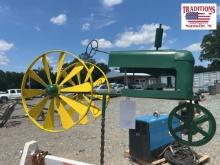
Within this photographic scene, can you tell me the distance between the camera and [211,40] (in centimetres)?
6731

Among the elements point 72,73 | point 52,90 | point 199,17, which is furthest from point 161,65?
point 199,17

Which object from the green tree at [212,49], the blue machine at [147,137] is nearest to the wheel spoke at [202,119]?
the blue machine at [147,137]

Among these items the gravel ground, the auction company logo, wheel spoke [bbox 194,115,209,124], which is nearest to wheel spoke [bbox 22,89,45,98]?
wheel spoke [bbox 194,115,209,124]

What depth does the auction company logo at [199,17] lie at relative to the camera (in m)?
7.31

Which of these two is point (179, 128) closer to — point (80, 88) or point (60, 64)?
point (80, 88)

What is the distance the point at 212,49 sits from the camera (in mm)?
67312

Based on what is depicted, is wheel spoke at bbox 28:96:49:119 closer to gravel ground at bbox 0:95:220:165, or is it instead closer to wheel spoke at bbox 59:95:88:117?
wheel spoke at bbox 59:95:88:117

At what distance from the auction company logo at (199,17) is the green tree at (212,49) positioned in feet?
200

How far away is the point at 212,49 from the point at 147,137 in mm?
63868

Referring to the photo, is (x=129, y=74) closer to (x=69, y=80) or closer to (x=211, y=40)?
(x=69, y=80)

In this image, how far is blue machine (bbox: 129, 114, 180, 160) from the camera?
645cm

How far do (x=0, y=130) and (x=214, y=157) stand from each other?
25.5 feet

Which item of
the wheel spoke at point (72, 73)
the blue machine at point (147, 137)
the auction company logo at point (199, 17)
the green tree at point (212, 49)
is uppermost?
the green tree at point (212, 49)

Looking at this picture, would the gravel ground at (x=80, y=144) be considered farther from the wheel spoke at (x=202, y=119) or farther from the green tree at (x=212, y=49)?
the green tree at (x=212, y=49)
